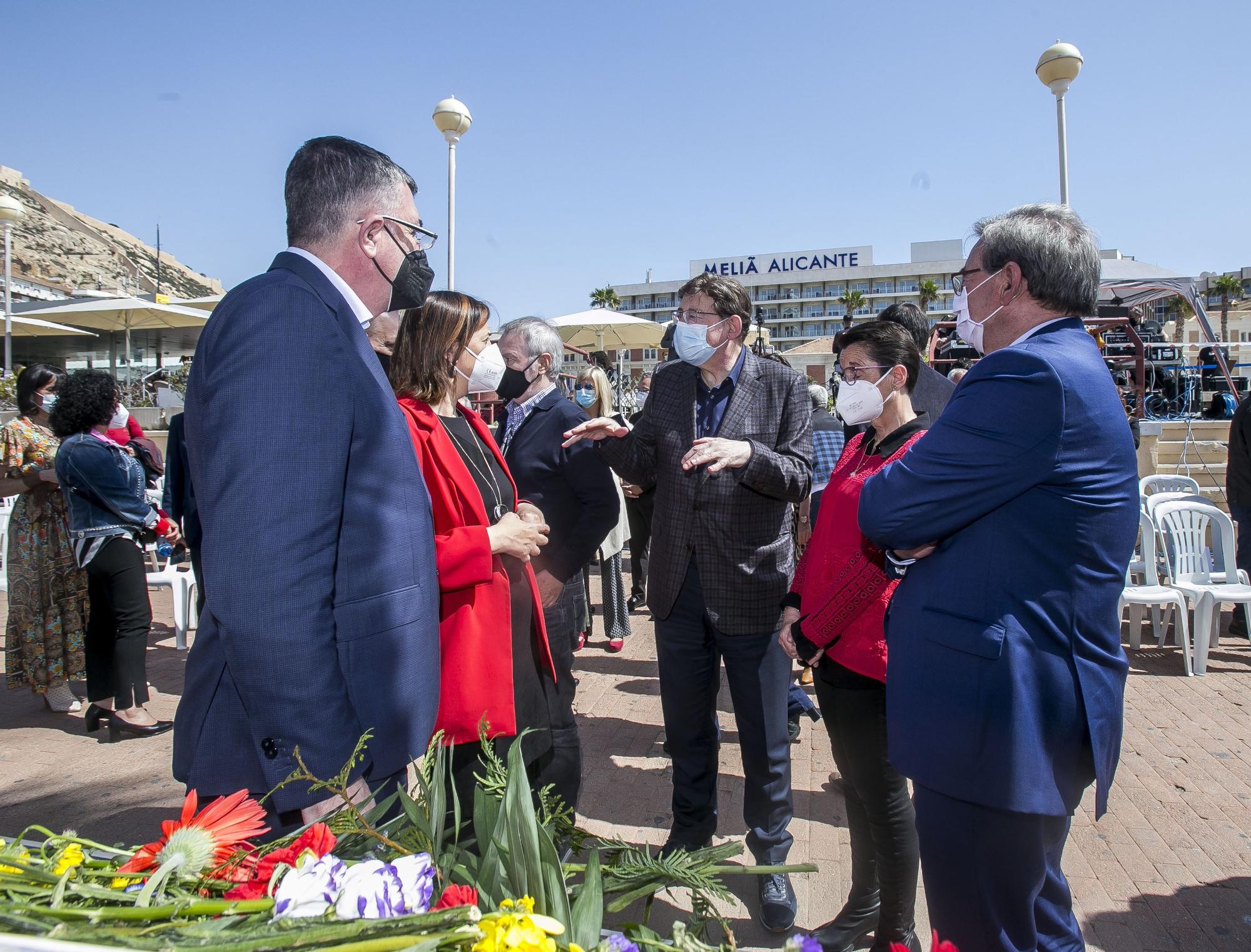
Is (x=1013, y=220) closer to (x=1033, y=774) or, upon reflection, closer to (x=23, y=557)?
(x=1033, y=774)

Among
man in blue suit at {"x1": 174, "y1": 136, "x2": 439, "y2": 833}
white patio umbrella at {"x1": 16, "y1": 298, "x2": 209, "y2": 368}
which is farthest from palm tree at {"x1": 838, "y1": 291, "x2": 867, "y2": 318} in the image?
man in blue suit at {"x1": 174, "y1": 136, "x2": 439, "y2": 833}

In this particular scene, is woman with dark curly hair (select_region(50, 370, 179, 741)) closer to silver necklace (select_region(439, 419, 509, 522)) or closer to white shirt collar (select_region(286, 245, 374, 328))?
silver necklace (select_region(439, 419, 509, 522))

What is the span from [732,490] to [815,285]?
107 metres

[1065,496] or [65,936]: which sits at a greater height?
[1065,496]

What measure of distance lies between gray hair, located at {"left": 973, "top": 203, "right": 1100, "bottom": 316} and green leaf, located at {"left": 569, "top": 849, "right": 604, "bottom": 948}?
5.02 ft

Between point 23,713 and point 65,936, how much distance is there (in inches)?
205

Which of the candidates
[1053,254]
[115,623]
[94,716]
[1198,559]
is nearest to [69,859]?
[1053,254]

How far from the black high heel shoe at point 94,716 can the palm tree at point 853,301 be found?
78.0 meters

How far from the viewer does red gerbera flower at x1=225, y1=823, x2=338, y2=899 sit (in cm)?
90

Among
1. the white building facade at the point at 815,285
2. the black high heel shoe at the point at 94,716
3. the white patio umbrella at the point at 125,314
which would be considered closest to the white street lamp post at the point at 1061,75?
the black high heel shoe at the point at 94,716

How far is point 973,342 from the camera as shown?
2.03m

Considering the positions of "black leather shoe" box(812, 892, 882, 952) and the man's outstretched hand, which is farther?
the man's outstretched hand

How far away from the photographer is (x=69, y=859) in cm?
93

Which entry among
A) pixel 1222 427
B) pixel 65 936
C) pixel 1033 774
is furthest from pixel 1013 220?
pixel 1222 427
